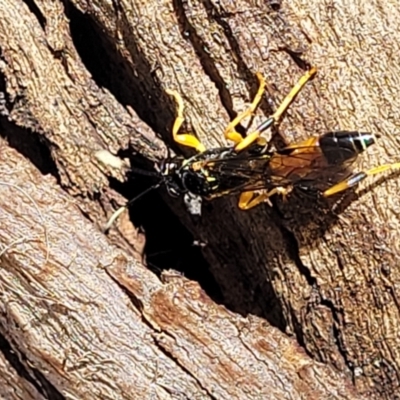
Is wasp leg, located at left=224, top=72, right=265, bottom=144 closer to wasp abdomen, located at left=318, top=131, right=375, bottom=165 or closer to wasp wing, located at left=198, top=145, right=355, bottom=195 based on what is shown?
wasp wing, located at left=198, top=145, right=355, bottom=195

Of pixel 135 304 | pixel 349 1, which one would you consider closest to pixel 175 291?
pixel 135 304

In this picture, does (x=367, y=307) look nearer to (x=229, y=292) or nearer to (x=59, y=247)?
(x=229, y=292)

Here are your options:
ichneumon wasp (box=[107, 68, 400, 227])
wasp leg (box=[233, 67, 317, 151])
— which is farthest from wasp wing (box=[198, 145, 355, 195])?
wasp leg (box=[233, 67, 317, 151])

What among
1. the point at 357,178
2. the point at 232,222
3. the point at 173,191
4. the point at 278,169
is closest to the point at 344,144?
the point at 357,178

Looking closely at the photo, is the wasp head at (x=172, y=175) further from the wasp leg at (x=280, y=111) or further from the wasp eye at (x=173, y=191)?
the wasp leg at (x=280, y=111)

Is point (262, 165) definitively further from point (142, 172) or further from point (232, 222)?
point (142, 172)

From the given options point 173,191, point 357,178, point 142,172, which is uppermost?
point 142,172
